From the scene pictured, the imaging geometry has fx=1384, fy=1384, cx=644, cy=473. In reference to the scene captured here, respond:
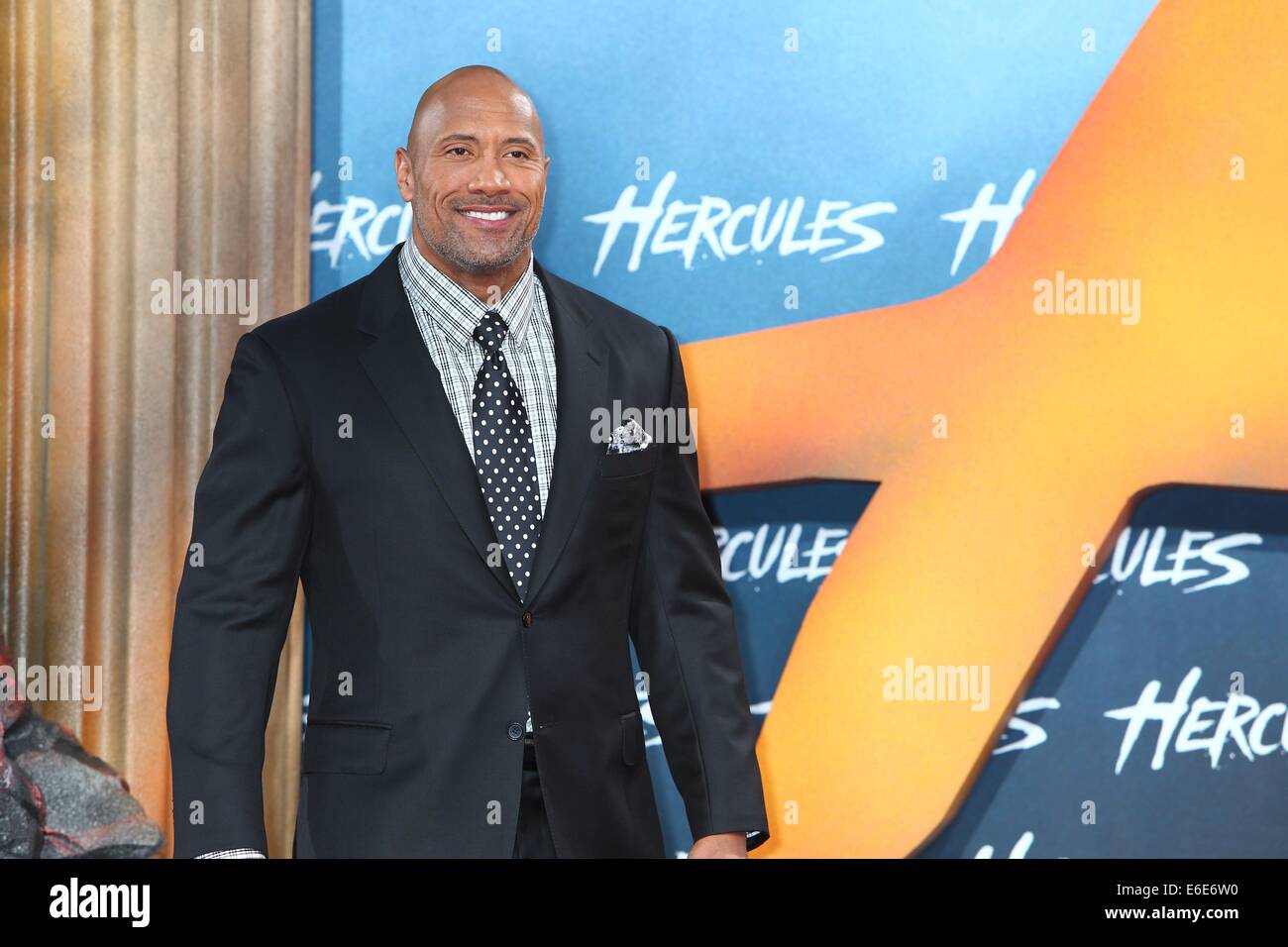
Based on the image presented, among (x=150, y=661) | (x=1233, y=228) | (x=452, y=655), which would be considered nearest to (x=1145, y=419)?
(x=1233, y=228)

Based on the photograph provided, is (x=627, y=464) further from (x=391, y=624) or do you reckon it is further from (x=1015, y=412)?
(x=1015, y=412)

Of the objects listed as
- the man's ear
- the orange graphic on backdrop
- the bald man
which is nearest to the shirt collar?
the bald man

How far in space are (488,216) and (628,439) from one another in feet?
1.19

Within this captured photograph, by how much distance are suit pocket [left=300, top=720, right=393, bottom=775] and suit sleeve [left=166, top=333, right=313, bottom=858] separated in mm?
84

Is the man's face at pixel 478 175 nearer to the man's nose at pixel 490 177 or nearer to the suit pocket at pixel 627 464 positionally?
the man's nose at pixel 490 177

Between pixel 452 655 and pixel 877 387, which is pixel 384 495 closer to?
pixel 452 655

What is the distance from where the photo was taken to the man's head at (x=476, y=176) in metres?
1.90

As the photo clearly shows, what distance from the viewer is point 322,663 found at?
1775mm

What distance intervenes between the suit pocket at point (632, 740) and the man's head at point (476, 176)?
63 centimetres

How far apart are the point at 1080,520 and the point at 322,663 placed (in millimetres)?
1510

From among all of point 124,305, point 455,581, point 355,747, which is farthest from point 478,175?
point 124,305

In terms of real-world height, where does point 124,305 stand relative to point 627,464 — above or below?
above

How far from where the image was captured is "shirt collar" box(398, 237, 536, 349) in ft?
6.24

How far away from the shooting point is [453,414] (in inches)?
71.9
